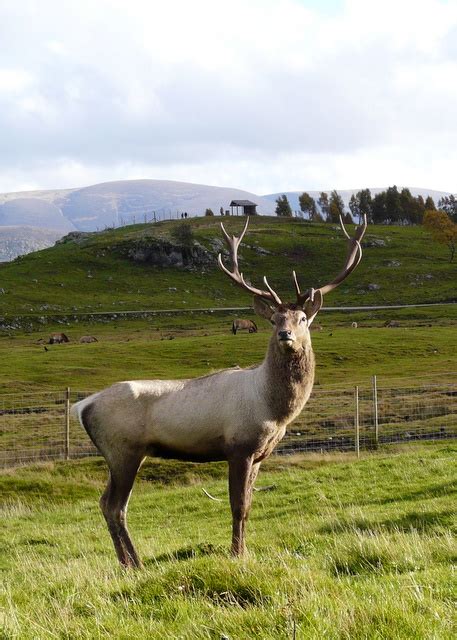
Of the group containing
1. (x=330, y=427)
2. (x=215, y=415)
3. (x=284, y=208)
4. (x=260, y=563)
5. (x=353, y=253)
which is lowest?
(x=330, y=427)

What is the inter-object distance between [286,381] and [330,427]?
1857cm

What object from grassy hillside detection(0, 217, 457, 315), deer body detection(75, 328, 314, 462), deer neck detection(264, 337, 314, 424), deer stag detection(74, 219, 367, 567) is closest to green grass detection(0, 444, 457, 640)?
deer stag detection(74, 219, 367, 567)

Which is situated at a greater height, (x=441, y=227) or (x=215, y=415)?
(x=441, y=227)

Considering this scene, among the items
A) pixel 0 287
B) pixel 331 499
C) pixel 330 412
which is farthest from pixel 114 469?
pixel 0 287

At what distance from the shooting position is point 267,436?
9.49 metres

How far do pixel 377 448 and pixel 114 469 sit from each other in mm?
14986

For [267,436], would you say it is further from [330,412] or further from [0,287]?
[0,287]

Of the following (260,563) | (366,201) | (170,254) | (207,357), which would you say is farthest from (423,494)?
(366,201)

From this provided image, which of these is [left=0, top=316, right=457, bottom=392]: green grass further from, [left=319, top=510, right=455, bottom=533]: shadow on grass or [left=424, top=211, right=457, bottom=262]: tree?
[left=424, top=211, right=457, bottom=262]: tree

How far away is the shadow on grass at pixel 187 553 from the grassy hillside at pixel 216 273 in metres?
82.4

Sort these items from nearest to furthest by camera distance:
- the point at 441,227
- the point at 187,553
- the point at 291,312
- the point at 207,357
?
the point at 187,553, the point at 291,312, the point at 207,357, the point at 441,227

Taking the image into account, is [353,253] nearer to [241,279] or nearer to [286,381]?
[241,279]

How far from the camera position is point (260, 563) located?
21.0 ft

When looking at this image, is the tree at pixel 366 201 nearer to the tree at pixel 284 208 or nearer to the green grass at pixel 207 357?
the tree at pixel 284 208
